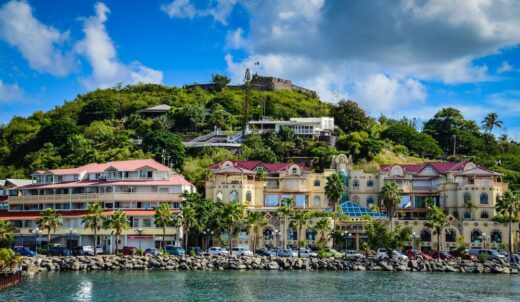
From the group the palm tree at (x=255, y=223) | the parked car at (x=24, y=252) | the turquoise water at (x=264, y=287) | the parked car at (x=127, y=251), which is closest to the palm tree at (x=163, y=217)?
the parked car at (x=127, y=251)

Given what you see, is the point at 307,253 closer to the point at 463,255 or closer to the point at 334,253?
the point at 334,253

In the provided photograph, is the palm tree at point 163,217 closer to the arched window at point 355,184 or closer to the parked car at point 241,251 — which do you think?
the parked car at point 241,251

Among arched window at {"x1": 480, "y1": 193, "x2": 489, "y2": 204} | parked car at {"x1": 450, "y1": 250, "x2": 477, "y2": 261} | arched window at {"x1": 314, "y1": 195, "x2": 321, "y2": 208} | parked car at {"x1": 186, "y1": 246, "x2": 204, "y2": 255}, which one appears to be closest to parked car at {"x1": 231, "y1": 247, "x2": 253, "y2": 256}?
parked car at {"x1": 186, "y1": 246, "x2": 204, "y2": 255}

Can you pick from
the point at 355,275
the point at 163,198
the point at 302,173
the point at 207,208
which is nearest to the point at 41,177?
the point at 163,198

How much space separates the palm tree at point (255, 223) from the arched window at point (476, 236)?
2688 cm

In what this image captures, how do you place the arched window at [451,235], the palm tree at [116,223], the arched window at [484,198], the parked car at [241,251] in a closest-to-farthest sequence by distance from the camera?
the palm tree at [116,223]
the parked car at [241,251]
the arched window at [451,235]
the arched window at [484,198]

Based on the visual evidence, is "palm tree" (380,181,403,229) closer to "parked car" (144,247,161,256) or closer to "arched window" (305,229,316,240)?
"arched window" (305,229,316,240)

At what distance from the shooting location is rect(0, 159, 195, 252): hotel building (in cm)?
9094

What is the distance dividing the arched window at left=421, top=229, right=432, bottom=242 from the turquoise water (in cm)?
1707

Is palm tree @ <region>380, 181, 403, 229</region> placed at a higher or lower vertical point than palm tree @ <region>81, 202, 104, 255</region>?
higher

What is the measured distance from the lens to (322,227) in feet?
285

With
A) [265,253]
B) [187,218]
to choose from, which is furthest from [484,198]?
[187,218]

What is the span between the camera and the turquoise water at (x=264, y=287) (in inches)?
2210

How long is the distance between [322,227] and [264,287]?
2611cm
